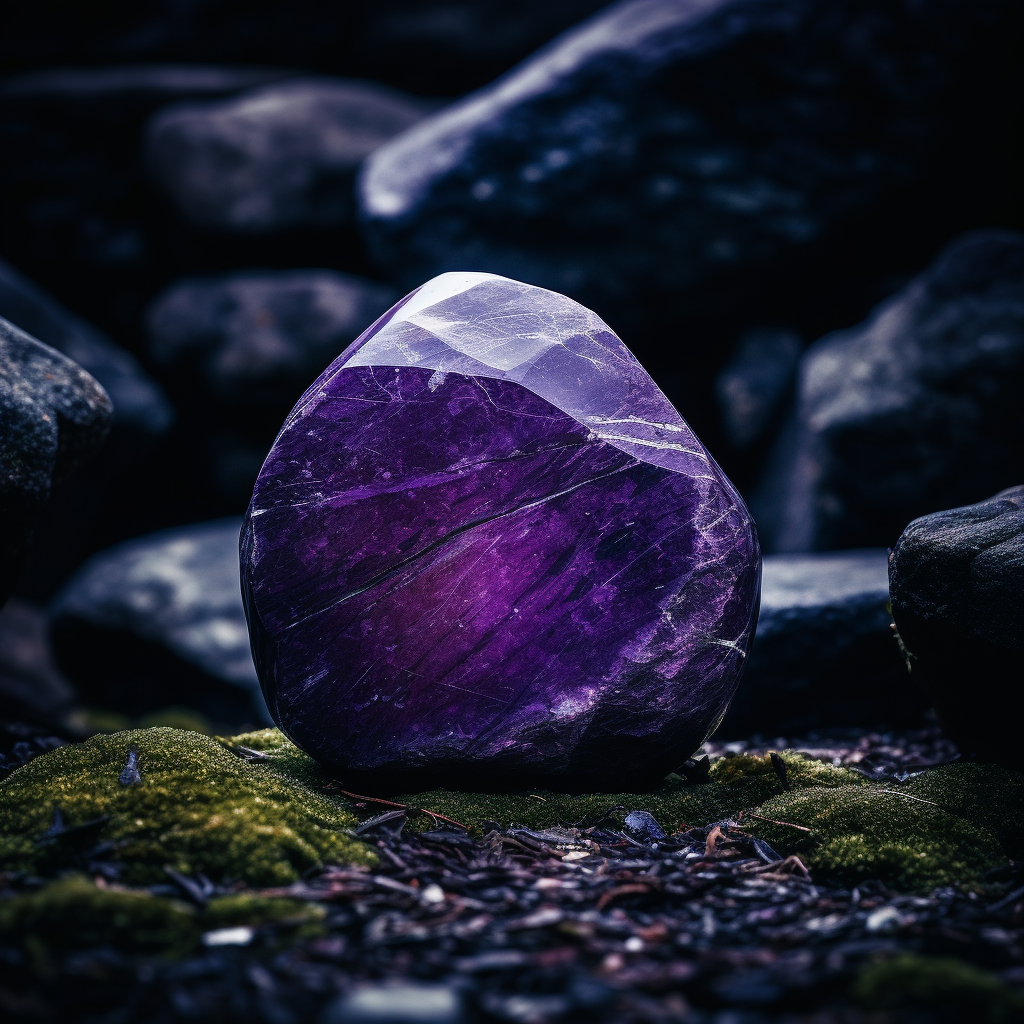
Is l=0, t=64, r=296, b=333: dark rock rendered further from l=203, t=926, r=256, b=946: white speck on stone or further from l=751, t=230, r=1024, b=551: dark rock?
l=203, t=926, r=256, b=946: white speck on stone

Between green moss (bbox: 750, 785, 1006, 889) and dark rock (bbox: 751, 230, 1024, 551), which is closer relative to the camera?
green moss (bbox: 750, 785, 1006, 889)

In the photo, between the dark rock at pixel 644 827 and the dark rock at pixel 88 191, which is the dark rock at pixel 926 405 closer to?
the dark rock at pixel 644 827

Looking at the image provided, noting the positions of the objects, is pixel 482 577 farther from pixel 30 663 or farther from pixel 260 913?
pixel 30 663

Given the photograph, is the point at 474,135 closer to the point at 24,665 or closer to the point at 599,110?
the point at 599,110

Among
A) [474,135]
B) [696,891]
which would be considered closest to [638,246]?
[474,135]

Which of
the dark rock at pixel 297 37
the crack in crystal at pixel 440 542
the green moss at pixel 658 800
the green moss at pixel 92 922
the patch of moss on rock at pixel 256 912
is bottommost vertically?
the green moss at pixel 658 800

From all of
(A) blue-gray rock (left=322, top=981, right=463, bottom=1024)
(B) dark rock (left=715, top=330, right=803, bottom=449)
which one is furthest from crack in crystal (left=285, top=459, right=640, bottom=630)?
(B) dark rock (left=715, top=330, right=803, bottom=449)

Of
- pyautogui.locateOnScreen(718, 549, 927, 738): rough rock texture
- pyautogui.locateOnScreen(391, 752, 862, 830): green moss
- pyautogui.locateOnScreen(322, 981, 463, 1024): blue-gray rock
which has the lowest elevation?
pyautogui.locateOnScreen(718, 549, 927, 738): rough rock texture

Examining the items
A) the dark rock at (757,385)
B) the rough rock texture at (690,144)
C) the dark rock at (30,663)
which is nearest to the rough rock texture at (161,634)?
the dark rock at (30,663)
